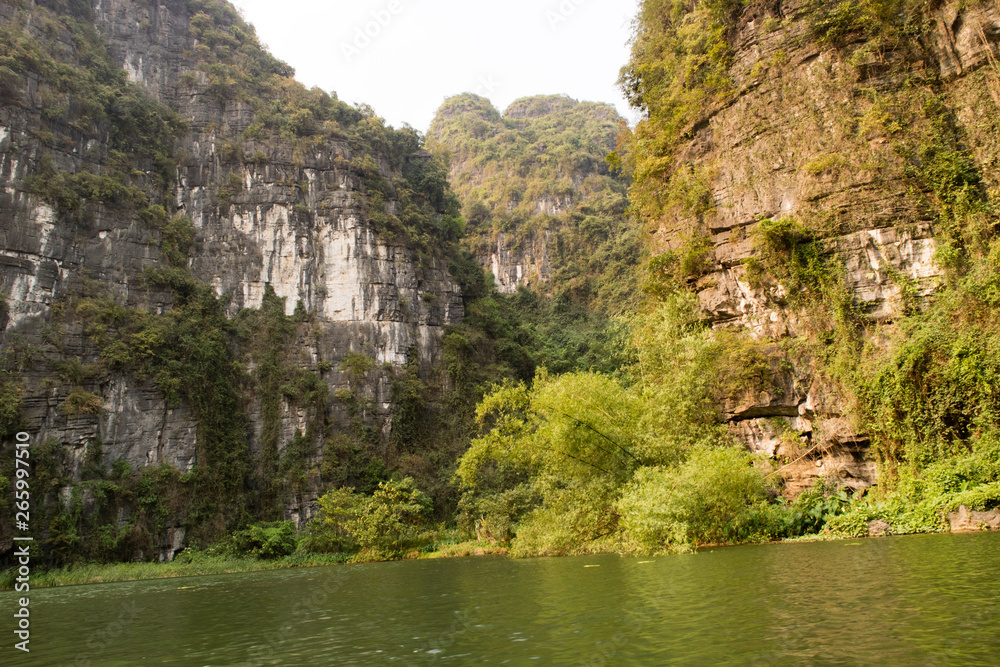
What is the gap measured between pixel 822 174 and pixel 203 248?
3448 centimetres

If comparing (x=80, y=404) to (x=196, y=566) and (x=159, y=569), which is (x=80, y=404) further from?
(x=196, y=566)

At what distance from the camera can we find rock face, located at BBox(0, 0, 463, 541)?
2884 centimetres

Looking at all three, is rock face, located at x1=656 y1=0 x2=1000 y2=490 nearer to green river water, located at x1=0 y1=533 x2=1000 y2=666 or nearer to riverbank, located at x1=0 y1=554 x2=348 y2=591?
green river water, located at x1=0 y1=533 x2=1000 y2=666

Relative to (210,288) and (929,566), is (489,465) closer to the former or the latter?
(210,288)

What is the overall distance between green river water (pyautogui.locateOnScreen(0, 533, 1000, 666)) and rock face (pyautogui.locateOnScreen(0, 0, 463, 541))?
69.9 feet

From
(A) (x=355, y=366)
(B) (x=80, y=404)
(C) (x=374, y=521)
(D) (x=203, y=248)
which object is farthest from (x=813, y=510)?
(D) (x=203, y=248)

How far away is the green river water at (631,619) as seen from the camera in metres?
4.33

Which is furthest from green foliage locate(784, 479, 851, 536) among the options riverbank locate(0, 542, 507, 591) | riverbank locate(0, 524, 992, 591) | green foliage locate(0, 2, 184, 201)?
green foliage locate(0, 2, 184, 201)

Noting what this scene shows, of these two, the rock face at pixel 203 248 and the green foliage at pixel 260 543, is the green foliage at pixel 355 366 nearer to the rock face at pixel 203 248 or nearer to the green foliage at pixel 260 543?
the rock face at pixel 203 248

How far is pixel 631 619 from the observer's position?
5.83 meters

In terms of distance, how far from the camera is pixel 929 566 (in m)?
7.31

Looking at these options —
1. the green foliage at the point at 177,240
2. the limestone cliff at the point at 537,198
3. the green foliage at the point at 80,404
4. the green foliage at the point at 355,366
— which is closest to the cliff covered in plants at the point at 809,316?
the green foliage at the point at 355,366

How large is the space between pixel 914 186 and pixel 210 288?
3484 cm

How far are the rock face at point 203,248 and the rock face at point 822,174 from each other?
Result: 2338 cm
